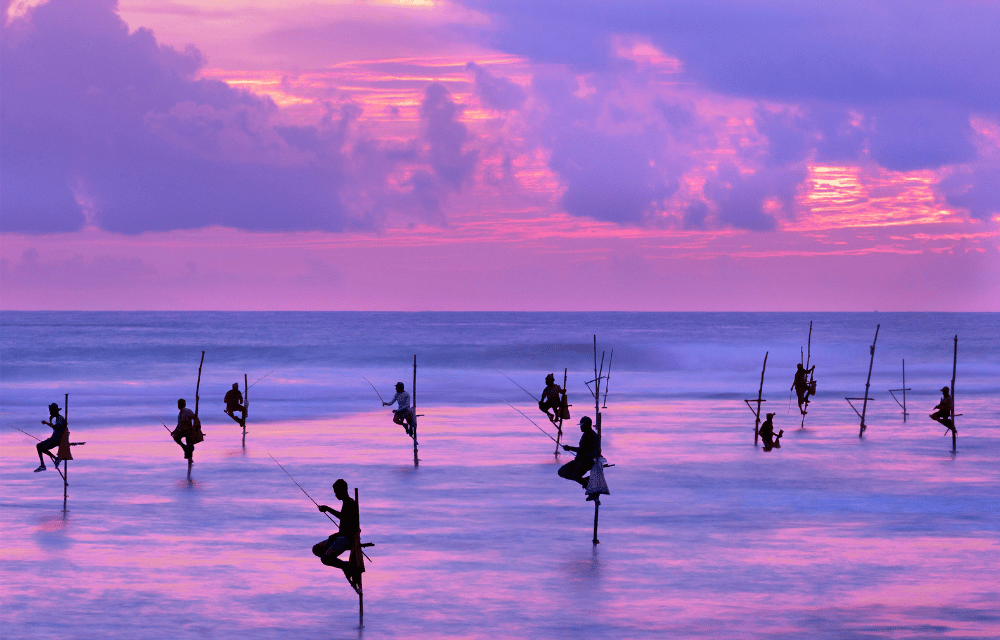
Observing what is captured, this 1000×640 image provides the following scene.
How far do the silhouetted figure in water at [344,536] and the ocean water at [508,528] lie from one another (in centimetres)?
92

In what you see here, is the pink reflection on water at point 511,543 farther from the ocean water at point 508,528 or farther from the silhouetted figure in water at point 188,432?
the silhouetted figure in water at point 188,432

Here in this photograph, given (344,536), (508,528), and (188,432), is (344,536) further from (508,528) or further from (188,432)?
(188,432)

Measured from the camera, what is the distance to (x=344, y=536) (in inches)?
448

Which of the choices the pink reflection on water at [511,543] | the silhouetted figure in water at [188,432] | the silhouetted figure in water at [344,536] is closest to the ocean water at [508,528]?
the pink reflection on water at [511,543]

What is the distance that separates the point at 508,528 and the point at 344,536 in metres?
6.25

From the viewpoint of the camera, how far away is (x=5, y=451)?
2683 centimetres

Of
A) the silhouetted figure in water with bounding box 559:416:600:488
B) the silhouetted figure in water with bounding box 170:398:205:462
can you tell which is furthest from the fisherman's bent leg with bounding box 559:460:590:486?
the silhouetted figure in water with bounding box 170:398:205:462

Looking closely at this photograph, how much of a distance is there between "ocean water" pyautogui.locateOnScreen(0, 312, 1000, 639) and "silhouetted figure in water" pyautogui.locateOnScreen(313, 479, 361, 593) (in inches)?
36.2

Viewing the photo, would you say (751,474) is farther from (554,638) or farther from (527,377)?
(527,377)

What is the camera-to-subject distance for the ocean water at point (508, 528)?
12.5 m

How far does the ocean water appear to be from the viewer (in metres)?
12.5

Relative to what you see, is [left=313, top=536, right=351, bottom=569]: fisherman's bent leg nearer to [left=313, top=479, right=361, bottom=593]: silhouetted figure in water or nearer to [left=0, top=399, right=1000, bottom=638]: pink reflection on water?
[left=313, top=479, right=361, bottom=593]: silhouetted figure in water

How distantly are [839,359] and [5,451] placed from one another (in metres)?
81.3

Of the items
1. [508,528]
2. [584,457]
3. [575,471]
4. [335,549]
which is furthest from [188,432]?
[335,549]
